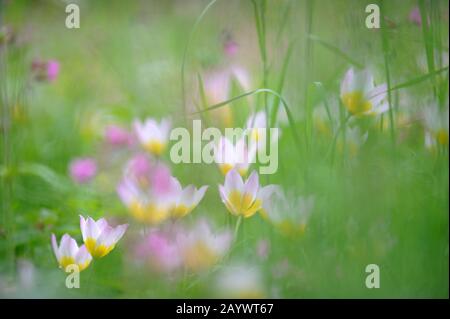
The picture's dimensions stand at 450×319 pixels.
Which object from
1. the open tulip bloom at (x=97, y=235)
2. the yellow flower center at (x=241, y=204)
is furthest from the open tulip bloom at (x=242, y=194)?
the open tulip bloom at (x=97, y=235)

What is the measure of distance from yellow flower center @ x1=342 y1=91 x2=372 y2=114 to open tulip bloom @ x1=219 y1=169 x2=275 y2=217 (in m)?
0.14

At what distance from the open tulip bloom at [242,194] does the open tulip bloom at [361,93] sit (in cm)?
14

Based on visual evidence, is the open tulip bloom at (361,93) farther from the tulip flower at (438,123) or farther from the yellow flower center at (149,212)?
the yellow flower center at (149,212)

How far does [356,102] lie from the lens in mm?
728

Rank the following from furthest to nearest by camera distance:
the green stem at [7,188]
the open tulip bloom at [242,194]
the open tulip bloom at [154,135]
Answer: the open tulip bloom at [154,135] < the green stem at [7,188] < the open tulip bloom at [242,194]

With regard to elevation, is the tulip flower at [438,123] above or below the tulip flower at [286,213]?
above

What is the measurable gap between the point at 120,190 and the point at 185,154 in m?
0.15

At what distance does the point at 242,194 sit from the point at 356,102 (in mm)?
170

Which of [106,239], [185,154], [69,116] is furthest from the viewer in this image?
[69,116]

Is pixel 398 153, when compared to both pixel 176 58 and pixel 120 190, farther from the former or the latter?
pixel 176 58

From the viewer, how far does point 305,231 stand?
71 centimetres

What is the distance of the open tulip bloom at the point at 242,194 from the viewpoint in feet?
2.22

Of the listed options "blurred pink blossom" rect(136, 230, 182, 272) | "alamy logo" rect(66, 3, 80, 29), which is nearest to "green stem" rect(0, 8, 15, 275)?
"alamy logo" rect(66, 3, 80, 29)
